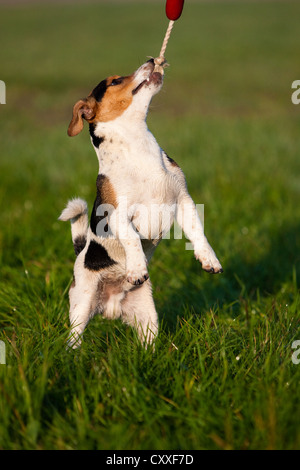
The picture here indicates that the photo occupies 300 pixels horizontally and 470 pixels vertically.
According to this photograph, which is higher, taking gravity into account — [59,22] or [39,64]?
[59,22]

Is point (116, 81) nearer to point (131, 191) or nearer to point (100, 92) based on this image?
point (100, 92)

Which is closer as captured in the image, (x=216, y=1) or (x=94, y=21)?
(x=94, y=21)

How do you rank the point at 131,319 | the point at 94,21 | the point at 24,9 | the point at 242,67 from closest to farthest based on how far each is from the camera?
the point at 131,319
the point at 242,67
the point at 94,21
the point at 24,9

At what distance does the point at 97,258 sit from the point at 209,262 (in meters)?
0.80

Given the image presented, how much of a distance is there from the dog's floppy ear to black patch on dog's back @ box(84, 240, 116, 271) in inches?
29.0

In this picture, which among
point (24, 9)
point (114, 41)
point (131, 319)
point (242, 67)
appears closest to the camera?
point (131, 319)

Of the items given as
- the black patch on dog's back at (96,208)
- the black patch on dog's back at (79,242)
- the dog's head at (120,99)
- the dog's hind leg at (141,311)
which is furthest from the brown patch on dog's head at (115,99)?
the dog's hind leg at (141,311)

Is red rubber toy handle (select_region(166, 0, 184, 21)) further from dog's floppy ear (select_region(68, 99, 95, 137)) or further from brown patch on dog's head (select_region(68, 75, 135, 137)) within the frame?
dog's floppy ear (select_region(68, 99, 95, 137))

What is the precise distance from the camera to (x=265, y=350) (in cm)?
314

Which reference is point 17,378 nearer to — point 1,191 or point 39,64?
point 1,191

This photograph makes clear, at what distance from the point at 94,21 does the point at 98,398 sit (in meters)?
39.7

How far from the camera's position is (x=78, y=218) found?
372 centimetres

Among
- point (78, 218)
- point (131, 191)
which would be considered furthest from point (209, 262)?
point (78, 218)

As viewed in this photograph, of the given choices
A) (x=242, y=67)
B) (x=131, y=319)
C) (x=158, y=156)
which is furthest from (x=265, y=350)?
(x=242, y=67)
